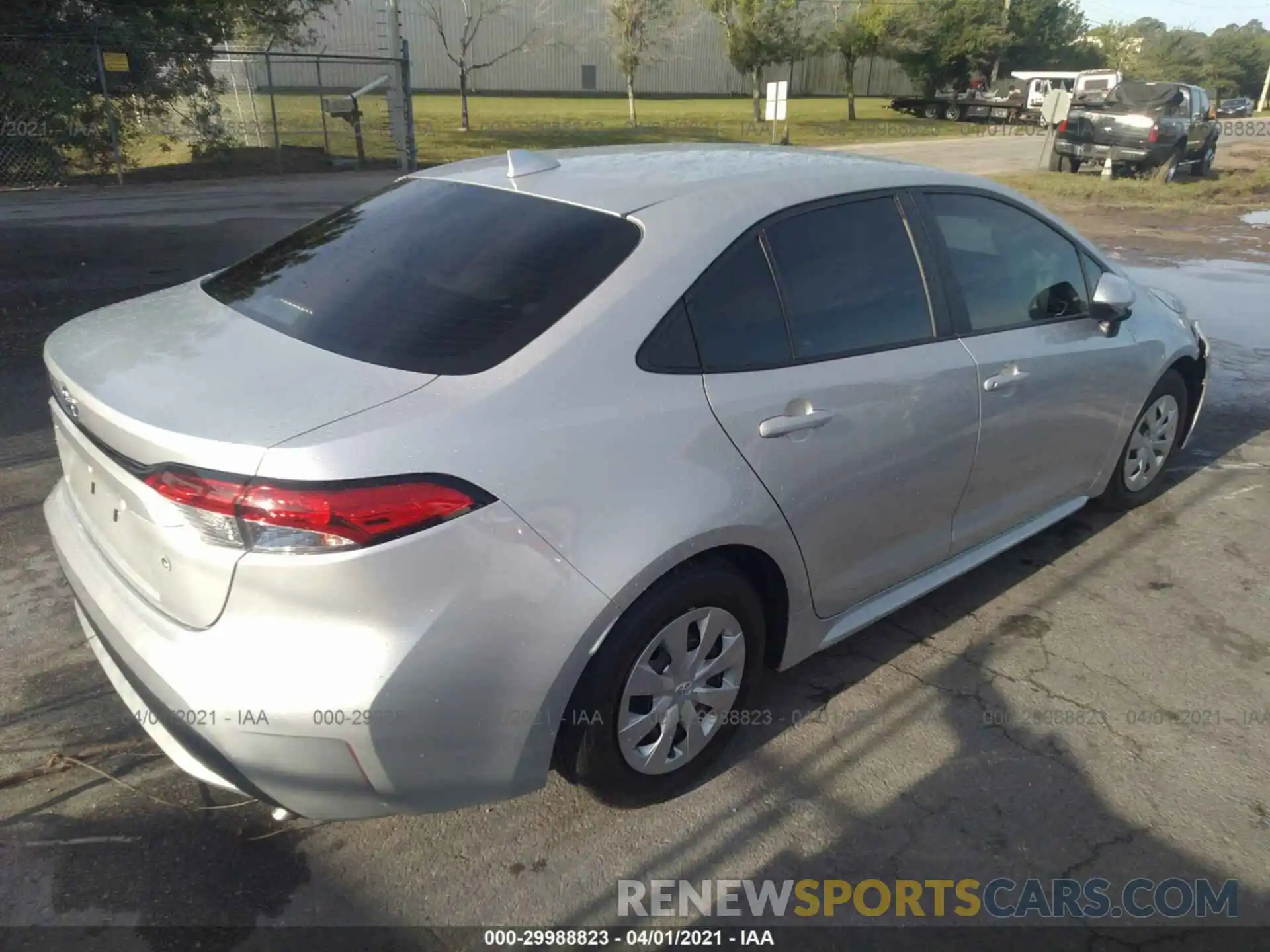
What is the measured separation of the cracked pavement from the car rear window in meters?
1.33

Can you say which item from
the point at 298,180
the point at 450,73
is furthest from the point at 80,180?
the point at 450,73

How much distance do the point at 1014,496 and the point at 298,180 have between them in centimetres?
1761

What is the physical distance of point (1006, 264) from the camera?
12.0 ft

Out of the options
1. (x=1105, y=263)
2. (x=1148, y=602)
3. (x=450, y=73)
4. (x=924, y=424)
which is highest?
(x=450, y=73)

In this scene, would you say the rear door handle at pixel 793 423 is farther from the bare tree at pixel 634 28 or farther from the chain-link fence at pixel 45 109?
the bare tree at pixel 634 28

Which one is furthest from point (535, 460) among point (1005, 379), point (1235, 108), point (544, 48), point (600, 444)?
point (1235, 108)

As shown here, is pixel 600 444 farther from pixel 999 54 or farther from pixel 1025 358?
pixel 999 54

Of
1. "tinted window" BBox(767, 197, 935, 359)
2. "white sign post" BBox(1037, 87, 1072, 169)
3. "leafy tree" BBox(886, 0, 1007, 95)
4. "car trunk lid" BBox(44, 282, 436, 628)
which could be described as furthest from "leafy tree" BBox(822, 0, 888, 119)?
"car trunk lid" BBox(44, 282, 436, 628)

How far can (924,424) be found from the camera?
10.1 ft

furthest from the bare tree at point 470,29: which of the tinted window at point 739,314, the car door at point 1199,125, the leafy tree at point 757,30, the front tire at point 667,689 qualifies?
the front tire at point 667,689

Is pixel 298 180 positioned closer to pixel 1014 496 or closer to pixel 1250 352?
pixel 1250 352

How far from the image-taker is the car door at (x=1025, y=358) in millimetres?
3389

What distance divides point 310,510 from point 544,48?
5308cm

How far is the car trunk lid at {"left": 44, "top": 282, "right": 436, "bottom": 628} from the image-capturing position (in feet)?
6.78
